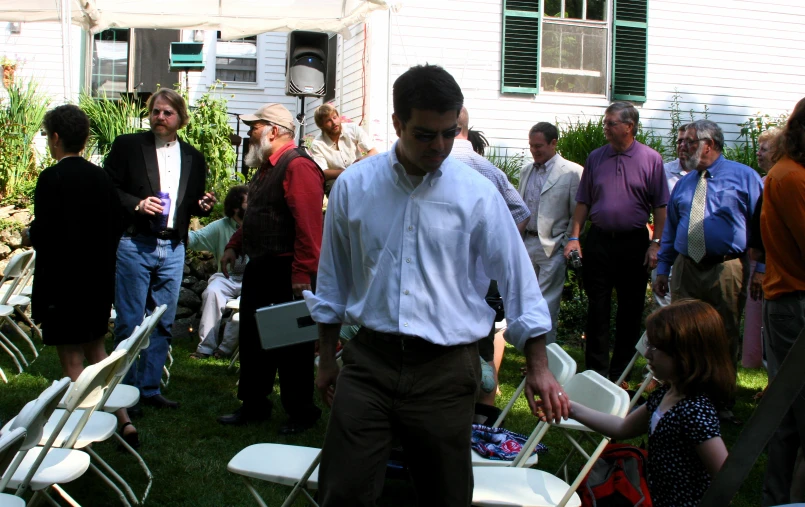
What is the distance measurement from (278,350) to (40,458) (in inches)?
94.7

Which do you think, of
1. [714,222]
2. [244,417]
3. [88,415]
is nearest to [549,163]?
[714,222]

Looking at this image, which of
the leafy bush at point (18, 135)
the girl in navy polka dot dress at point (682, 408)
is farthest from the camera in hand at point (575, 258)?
the leafy bush at point (18, 135)

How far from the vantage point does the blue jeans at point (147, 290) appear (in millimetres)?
5664

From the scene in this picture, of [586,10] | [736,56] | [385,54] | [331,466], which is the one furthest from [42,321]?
[736,56]

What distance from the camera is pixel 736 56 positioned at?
13211 millimetres

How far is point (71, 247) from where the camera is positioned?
496 centimetres

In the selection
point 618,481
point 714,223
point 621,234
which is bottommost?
point 618,481

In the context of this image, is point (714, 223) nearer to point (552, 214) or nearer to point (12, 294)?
point (552, 214)

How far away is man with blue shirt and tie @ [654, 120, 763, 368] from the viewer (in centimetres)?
585

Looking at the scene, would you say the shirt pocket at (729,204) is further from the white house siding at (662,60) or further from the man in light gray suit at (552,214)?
the white house siding at (662,60)

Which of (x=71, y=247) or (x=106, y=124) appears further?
(x=106, y=124)

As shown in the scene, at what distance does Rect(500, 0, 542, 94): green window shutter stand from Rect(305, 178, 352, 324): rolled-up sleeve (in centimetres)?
967

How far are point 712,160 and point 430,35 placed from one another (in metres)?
6.91

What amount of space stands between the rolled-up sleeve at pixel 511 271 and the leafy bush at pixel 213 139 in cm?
838
